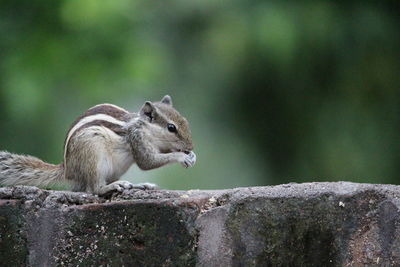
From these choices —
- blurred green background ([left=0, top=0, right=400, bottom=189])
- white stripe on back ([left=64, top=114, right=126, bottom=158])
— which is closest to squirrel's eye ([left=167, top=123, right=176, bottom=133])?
white stripe on back ([left=64, top=114, right=126, bottom=158])

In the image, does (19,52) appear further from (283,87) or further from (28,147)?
(283,87)

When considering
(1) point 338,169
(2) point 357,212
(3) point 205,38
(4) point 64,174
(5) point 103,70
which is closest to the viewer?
(2) point 357,212

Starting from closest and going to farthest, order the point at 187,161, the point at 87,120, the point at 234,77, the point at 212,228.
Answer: the point at 212,228, the point at 87,120, the point at 187,161, the point at 234,77

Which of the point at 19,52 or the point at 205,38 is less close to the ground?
the point at 205,38

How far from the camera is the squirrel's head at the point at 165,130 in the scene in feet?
12.6

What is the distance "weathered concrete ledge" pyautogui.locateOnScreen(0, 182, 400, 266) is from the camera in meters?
2.46

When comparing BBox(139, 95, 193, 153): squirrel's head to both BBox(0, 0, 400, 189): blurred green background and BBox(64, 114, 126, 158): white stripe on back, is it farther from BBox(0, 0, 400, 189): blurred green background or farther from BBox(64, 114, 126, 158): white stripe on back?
BBox(0, 0, 400, 189): blurred green background

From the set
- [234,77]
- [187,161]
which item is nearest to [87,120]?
[187,161]

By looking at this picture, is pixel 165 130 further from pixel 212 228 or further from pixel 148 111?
pixel 212 228

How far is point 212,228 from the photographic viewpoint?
2.56 metres

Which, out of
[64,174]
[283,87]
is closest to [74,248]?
[64,174]

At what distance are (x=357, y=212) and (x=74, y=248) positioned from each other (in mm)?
721

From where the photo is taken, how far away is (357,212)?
248cm

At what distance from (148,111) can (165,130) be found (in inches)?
3.8
